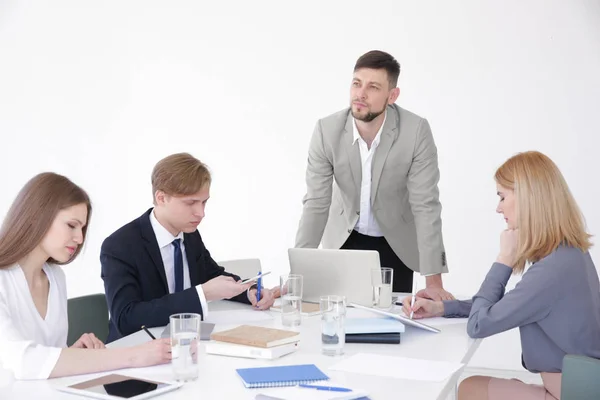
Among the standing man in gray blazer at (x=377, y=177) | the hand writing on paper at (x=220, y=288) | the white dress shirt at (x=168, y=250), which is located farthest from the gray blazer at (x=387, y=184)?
the hand writing on paper at (x=220, y=288)

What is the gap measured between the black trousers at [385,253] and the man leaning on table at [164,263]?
85 centimetres

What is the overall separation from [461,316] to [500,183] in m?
0.50

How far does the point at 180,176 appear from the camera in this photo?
2.45m

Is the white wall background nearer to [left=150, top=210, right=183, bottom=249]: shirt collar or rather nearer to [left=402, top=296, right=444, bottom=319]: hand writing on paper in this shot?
[left=402, top=296, right=444, bottom=319]: hand writing on paper

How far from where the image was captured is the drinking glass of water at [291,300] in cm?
222

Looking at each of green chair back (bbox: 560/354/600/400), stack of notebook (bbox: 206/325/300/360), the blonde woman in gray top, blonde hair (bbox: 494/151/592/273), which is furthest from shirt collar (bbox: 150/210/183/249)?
green chair back (bbox: 560/354/600/400)

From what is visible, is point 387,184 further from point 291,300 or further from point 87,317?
point 87,317

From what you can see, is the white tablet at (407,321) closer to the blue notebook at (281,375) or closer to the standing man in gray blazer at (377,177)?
the blue notebook at (281,375)

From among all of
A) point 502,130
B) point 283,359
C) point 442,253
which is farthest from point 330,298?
point 502,130

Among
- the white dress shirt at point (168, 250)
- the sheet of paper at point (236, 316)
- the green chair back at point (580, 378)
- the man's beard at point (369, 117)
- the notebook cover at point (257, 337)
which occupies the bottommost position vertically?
the green chair back at point (580, 378)

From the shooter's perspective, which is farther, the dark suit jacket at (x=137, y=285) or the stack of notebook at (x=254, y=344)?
the dark suit jacket at (x=137, y=285)

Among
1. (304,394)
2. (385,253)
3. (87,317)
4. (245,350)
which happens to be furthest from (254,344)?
(385,253)

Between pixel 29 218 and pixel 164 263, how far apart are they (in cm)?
73

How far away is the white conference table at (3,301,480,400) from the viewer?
4.87 ft
